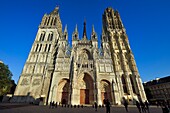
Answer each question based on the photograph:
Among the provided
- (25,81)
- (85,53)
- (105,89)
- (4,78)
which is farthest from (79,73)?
(4,78)

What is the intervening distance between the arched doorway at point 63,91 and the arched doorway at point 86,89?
122 inches

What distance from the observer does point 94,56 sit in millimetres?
24500

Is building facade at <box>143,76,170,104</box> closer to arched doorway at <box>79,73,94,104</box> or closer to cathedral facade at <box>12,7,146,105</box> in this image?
cathedral facade at <box>12,7,146,105</box>

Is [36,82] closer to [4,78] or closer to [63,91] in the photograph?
[63,91]

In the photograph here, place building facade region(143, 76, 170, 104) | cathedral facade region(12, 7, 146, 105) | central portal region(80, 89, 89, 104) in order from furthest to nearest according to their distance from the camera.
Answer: building facade region(143, 76, 170, 104), central portal region(80, 89, 89, 104), cathedral facade region(12, 7, 146, 105)

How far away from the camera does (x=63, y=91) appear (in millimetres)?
22016

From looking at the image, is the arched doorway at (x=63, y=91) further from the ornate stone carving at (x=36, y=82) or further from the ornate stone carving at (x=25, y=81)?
the ornate stone carving at (x=25, y=81)

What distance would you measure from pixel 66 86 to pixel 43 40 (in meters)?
15.7

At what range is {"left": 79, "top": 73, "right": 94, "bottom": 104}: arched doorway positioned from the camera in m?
21.5

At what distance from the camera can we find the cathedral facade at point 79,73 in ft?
68.5

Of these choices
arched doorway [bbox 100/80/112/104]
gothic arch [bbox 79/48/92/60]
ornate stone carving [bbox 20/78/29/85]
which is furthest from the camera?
gothic arch [bbox 79/48/92/60]

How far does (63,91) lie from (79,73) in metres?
5.28

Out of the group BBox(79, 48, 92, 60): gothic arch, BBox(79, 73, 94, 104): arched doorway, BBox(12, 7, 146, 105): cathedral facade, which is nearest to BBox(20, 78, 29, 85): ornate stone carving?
BBox(12, 7, 146, 105): cathedral facade

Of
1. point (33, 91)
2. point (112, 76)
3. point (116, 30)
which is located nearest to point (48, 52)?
point (33, 91)
